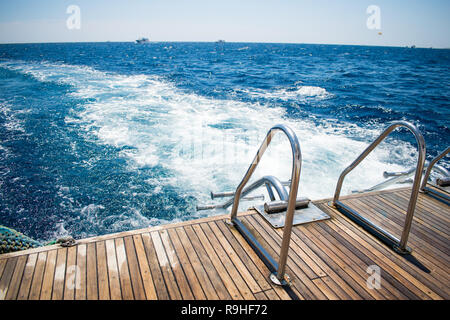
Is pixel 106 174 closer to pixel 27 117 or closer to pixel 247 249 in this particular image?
pixel 247 249

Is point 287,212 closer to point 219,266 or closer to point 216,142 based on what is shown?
point 219,266

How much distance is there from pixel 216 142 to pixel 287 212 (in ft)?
23.8

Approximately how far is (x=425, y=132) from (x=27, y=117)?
60.5 feet

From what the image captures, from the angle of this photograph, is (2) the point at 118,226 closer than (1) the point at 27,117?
Yes

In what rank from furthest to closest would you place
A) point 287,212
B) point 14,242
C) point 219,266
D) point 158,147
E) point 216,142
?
point 216,142
point 158,147
point 14,242
point 219,266
point 287,212

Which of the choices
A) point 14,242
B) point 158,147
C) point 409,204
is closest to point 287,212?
point 409,204

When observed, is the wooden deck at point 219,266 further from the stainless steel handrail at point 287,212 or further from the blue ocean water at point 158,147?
the blue ocean water at point 158,147

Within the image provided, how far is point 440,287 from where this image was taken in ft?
7.98

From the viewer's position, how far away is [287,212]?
2.06 m

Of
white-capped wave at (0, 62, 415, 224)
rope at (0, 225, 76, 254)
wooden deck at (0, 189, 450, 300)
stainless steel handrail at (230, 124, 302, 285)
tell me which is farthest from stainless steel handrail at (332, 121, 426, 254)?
rope at (0, 225, 76, 254)

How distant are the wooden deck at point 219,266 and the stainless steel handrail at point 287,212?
89 mm

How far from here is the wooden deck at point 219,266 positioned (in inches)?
89.9
